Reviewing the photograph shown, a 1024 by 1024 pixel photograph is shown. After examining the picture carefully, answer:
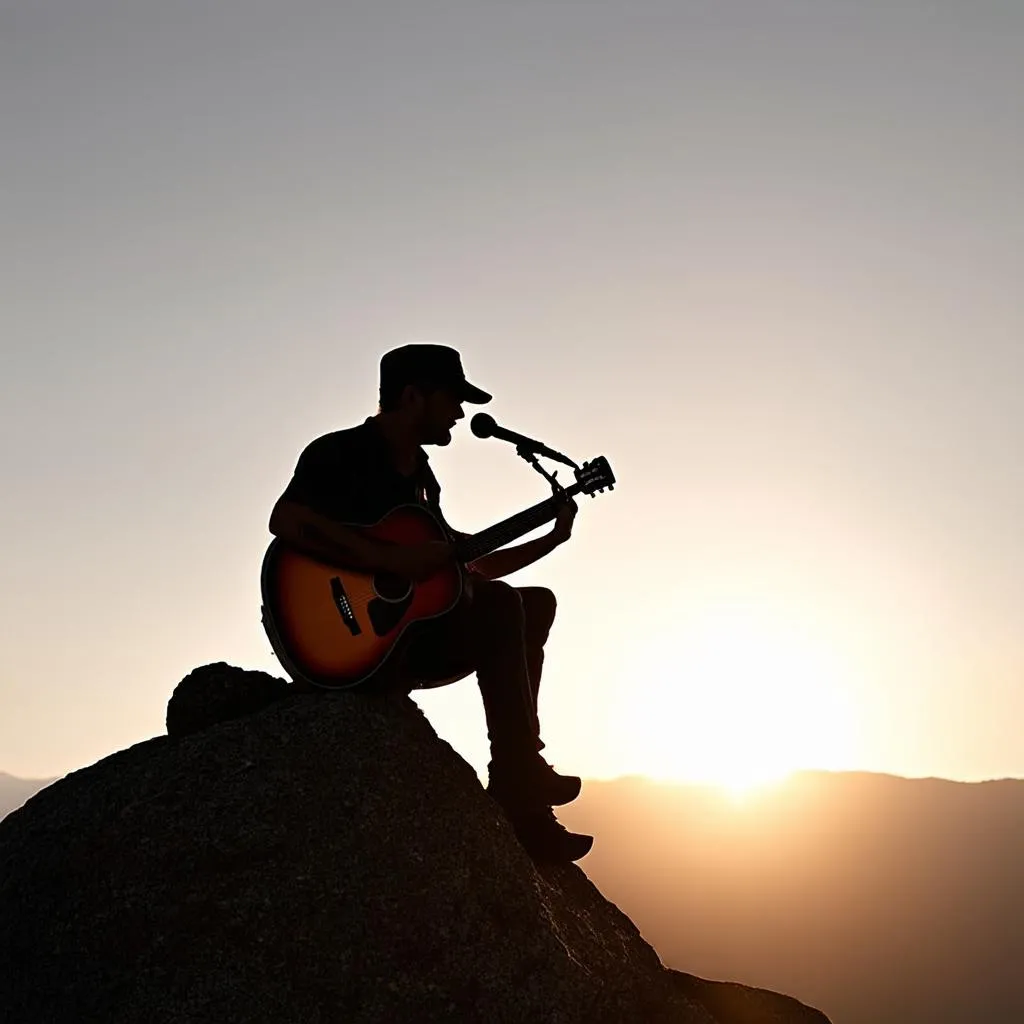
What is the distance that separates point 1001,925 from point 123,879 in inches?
6408

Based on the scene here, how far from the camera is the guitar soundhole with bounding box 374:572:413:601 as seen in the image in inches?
276

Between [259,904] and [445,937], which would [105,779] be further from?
[445,937]

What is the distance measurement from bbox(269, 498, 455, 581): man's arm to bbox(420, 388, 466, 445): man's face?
0.74m

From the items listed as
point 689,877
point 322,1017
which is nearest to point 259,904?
point 322,1017

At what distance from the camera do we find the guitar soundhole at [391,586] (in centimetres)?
701

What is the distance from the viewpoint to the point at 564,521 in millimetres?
7758

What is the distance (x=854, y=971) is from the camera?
142m

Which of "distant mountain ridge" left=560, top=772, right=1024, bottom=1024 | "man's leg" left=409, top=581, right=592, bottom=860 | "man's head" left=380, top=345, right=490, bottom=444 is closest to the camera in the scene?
"man's leg" left=409, top=581, right=592, bottom=860

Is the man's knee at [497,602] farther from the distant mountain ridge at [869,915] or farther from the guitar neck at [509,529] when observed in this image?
the distant mountain ridge at [869,915]

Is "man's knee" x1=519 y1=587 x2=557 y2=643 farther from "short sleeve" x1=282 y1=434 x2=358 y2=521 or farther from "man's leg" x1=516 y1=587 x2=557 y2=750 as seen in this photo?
"short sleeve" x1=282 y1=434 x2=358 y2=521

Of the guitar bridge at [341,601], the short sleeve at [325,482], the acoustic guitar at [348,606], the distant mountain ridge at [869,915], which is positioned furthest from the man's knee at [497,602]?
the distant mountain ridge at [869,915]

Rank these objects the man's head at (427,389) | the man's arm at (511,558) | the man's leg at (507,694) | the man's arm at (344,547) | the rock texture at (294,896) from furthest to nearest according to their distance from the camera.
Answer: the man's arm at (511,558) < the man's head at (427,389) < the man's leg at (507,694) < the man's arm at (344,547) < the rock texture at (294,896)

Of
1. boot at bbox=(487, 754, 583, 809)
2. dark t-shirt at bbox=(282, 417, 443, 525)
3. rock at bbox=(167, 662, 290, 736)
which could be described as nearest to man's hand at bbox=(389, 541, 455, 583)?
dark t-shirt at bbox=(282, 417, 443, 525)

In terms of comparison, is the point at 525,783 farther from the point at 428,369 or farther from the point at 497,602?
the point at 428,369
